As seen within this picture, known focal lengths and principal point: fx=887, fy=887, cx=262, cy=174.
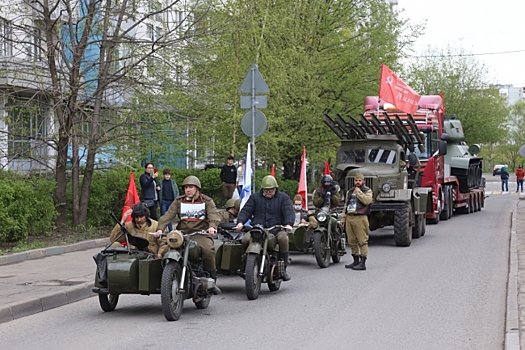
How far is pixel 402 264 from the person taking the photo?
641 inches

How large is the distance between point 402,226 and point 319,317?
944 centimetres

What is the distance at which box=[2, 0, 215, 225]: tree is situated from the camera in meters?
18.8

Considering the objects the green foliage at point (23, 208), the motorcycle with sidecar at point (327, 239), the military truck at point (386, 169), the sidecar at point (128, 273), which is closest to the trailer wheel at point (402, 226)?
the military truck at point (386, 169)

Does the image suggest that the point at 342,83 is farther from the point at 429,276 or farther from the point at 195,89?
the point at 429,276

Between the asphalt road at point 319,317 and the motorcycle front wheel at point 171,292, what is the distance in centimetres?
13

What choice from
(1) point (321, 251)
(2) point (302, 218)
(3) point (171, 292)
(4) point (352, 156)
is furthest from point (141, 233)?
(4) point (352, 156)

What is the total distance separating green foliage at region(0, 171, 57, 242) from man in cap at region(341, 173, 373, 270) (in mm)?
6128

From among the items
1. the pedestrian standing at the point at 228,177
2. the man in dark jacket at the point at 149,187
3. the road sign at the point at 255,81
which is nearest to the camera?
the road sign at the point at 255,81

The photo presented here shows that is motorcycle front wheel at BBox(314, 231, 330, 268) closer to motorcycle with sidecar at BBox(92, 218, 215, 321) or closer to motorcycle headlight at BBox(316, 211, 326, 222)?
motorcycle headlight at BBox(316, 211, 326, 222)

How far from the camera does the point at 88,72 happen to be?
20172 mm

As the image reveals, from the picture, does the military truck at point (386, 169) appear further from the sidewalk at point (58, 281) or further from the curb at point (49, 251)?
the curb at point (49, 251)

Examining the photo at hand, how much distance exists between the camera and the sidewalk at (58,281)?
10273mm

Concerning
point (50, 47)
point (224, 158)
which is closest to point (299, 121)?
point (224, 158)

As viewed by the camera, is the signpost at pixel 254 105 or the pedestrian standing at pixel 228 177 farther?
the pedestrian standing at pixel 228 177
